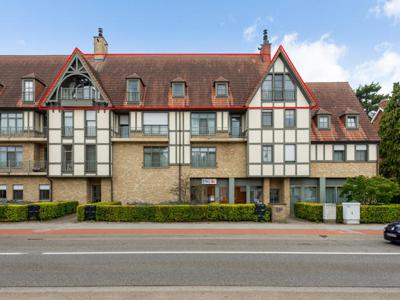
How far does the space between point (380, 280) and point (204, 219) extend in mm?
10865

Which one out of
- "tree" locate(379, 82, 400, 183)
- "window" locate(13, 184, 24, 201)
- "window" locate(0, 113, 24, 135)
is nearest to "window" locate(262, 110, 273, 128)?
"tree" locate(379, 82, 400, 183)

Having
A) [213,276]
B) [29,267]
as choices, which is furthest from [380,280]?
[29,267]

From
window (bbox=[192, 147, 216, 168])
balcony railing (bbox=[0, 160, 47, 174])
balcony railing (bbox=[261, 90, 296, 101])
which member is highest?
balcony railing (bbox=[261, 90, 296, 101])

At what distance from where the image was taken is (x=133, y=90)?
73.5 feet

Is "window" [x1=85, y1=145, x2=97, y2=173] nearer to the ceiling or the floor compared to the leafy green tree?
nearer to the ceiling

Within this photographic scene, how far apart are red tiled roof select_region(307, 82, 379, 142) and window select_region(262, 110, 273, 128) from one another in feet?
12.9

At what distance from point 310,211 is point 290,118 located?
7.66m

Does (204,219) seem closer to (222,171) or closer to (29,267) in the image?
(222,171)

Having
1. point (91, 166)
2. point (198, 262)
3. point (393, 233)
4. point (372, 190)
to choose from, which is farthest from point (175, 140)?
point (393, 233)

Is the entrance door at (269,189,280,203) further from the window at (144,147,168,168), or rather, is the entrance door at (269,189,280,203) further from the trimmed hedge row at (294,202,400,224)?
the window at (144,147,168,168)

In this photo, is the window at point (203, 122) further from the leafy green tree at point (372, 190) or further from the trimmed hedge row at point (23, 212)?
the trimmed hedge row at point (23, 212)

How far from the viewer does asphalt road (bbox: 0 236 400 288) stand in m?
6.80

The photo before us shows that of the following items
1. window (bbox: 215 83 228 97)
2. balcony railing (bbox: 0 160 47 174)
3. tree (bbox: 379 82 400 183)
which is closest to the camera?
balcony railing (bbox: 0 160 47 174)

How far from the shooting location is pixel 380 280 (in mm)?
6918
